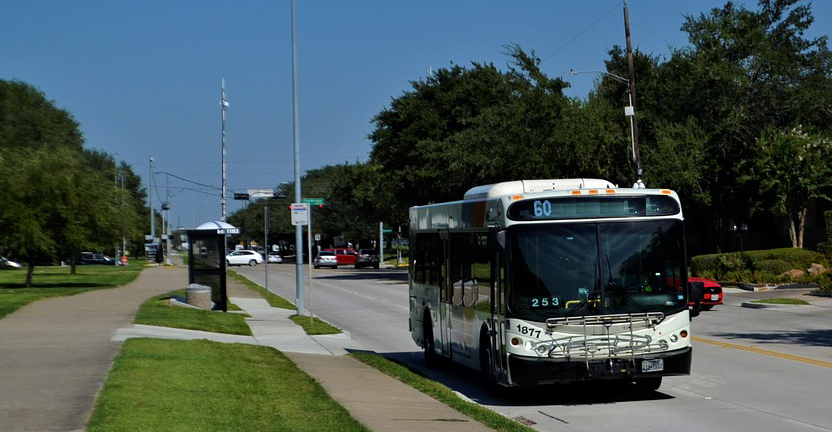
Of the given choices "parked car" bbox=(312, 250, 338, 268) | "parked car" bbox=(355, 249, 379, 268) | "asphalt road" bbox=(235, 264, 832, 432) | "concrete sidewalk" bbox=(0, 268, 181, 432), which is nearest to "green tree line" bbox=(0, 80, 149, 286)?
"concrete sidewalk" bbox=(0, 268, 181, 432)

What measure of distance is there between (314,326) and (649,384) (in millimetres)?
13112

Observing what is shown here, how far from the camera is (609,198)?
43.3 feet

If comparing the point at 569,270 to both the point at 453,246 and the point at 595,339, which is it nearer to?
the point at 595,339

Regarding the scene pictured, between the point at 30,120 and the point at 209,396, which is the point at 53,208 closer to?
the point at 209,396

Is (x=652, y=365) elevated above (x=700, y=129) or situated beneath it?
situated beneath

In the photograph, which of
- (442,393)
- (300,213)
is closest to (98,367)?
(442,393)

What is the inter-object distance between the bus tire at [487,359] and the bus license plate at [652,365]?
6.23 ft

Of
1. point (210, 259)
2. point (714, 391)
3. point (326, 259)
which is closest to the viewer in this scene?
point (714, 391)

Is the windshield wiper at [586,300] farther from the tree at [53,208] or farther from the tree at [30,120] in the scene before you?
the tree at [30,120]

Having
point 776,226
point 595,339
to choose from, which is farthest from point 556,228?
point 776,226

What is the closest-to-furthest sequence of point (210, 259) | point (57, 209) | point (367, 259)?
point (210, 259), point (57, 209), point (367, 259)

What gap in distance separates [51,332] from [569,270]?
12.2 meters

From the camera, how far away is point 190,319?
25500 mm

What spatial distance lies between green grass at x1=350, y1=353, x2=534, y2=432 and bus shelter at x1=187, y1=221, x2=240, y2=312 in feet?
40.7
